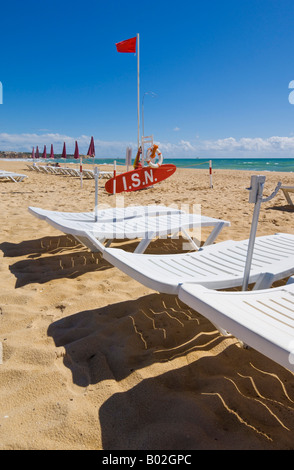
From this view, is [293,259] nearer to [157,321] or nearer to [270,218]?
[157,321]

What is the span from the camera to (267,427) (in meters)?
1.38

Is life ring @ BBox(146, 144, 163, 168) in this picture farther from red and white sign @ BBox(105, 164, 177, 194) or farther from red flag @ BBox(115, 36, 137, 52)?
red flag @ BBox(115, 36, 137, 52)

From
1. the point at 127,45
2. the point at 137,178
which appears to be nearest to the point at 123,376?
the point at 137,178

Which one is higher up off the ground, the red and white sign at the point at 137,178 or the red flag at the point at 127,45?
the red flag at the point at 127,45

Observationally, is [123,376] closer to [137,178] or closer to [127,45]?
[137,178]

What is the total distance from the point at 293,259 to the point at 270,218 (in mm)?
3513

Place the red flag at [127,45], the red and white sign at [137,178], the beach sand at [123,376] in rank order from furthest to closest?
the red flag at [127,45] → the red and white sign at [137,178] → the beach sand at [123,376]

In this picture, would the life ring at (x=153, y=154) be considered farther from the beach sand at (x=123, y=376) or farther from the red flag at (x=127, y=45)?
the red flag at (x=127, y=45)

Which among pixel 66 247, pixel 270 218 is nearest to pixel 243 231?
pixel 270 218

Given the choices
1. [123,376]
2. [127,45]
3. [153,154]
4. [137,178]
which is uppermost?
[127,45]

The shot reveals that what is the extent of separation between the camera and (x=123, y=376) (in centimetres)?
167

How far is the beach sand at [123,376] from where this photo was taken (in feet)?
4.34

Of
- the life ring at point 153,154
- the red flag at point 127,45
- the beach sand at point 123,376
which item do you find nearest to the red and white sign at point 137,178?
the life ring at point 153,154

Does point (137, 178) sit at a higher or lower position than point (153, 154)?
lower
